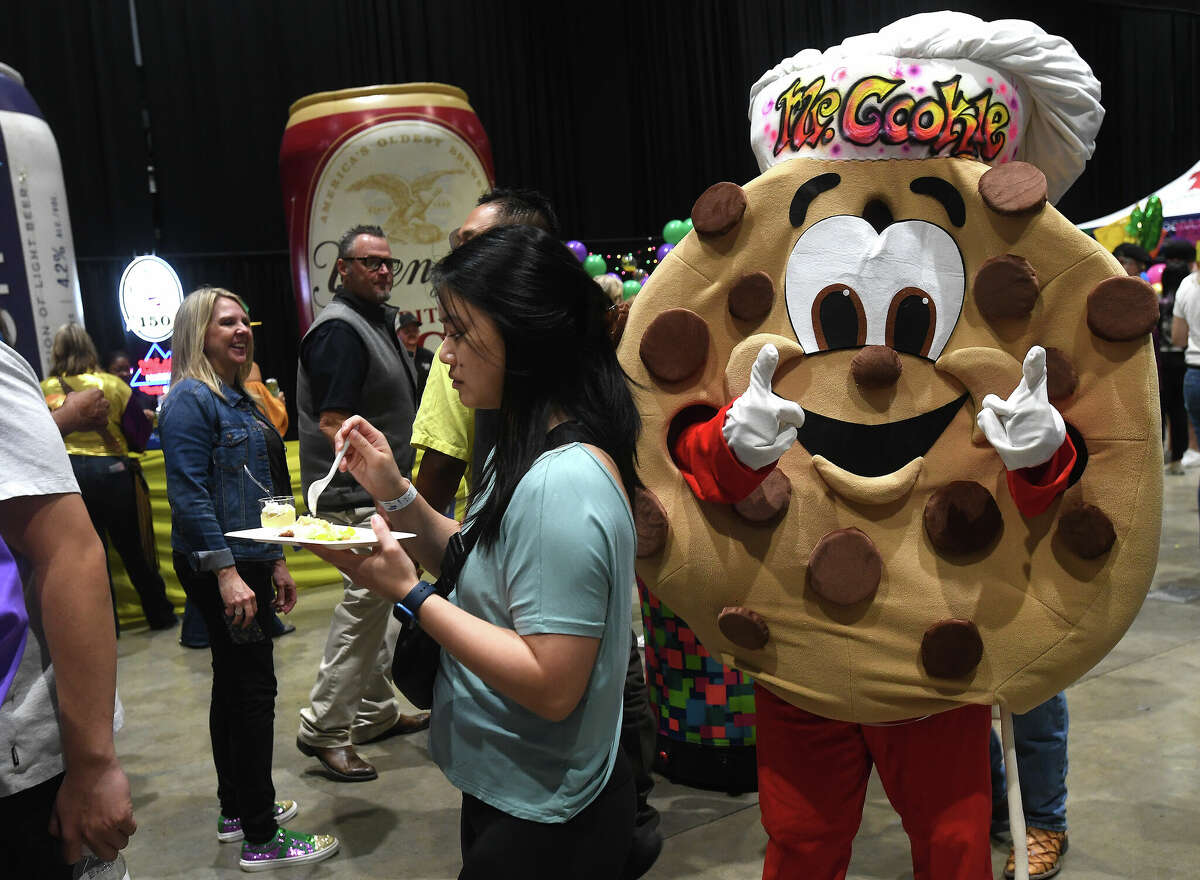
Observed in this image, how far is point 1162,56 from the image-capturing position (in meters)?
12.3

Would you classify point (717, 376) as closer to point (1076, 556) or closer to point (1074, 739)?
point (1076, 556)

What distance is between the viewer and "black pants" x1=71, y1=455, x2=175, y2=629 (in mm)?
4582

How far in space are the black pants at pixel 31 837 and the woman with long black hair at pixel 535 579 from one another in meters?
0.41

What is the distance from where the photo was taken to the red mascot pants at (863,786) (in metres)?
1.67

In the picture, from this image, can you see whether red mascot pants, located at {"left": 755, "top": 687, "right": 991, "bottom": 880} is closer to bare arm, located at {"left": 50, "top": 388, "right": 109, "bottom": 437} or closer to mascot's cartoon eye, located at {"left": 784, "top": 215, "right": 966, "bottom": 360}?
mascot's cartoon eye, located at {"left": 784, "top": 215, "right": 966, "bottom": 360}

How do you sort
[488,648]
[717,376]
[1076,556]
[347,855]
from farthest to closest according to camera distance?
[347,855]
[717,376]
[1076,556]
[488,648]

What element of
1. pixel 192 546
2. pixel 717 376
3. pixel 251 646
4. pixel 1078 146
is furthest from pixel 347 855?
pixel 1078 146

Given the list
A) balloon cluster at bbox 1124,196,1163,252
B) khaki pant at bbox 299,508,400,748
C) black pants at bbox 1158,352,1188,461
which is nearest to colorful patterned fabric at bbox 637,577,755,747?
khaki pant at bbox 299,508,400,748

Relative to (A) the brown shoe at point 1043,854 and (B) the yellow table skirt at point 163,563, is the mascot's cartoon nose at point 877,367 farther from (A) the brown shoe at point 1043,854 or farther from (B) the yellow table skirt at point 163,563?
(B) the yellow table skirt at point 163,563

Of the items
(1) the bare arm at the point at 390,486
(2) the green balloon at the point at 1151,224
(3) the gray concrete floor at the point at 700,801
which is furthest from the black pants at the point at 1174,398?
(1) the bare arm at the point at 390,486

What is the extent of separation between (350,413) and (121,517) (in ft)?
7.86

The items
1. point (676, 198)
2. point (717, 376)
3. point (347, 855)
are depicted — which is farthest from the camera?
point (676, 198)

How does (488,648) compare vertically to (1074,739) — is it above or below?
above

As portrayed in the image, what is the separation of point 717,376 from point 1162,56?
13.0m
